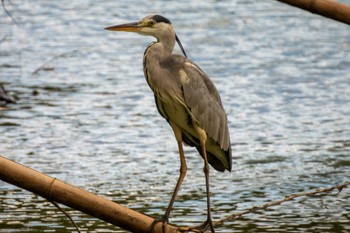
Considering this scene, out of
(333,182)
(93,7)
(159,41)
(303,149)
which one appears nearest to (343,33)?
(93,7)

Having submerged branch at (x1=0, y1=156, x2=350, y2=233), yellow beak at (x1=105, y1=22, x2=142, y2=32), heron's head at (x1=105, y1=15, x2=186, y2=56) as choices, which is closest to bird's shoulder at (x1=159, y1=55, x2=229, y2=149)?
heron's head at (x1=105, y1=15, x2=186, y2=56)

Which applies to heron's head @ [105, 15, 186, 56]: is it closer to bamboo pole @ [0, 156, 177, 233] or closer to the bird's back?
the bird's back

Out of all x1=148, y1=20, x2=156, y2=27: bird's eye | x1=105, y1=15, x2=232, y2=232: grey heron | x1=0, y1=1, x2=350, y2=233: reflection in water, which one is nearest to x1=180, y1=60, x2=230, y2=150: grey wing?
x1=105, y1=15, x2=232, y2=232: grey heron

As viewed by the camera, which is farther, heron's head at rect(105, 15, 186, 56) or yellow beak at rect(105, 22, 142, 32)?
heron's head at rect(105, 15, 186, 56)

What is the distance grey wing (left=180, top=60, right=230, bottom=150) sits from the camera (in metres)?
5.44

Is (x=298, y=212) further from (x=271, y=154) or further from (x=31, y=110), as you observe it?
(x=31, y=110)

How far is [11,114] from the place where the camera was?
9.92 meters

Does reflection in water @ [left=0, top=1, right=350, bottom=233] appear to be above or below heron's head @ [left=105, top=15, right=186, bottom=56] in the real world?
below

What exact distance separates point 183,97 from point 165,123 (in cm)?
A: 422

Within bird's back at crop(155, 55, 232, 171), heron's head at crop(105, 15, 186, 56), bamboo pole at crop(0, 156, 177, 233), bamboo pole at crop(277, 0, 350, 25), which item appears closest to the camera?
bamboo pole at crop(277, 0, 350, 25)

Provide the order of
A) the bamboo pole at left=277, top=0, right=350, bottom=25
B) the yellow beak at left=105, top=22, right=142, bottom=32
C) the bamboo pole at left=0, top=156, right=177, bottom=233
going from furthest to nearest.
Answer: the yellow beak at left=105, top=22, right=142, bottom=32 < the bamboo pole at left=0, top=156, right=177, bottom=233 < the bamboo pole at left=277, top=0, right=350, bottom=25

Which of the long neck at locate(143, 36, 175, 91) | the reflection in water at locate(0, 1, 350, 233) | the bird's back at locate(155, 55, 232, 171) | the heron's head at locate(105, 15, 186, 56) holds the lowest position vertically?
the reflection in water at locate(0, 1, 350, 233)

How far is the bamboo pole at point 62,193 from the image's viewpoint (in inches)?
154

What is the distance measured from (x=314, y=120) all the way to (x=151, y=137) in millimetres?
1662
